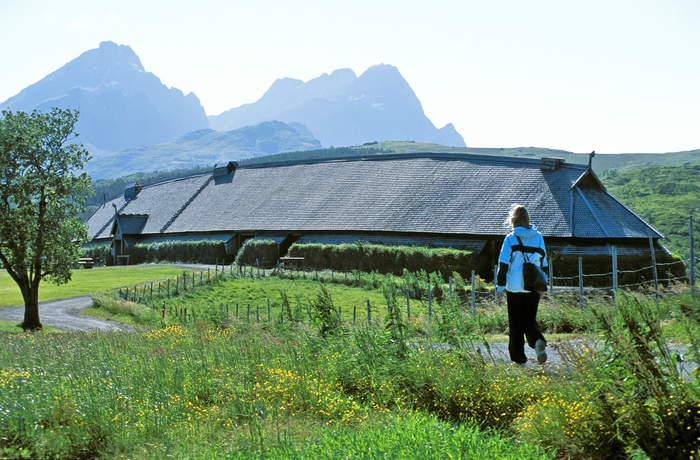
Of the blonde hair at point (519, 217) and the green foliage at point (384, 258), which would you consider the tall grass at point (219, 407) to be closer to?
the blonde hair at point (519, 217)

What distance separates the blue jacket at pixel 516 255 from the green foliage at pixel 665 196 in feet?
201

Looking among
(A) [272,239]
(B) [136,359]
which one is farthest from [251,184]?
(B) [136,359]

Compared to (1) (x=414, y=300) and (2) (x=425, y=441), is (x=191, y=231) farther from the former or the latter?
(2) (x=425, y=441)

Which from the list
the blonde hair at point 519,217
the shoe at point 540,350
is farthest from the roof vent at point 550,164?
the shoe at point 540,350

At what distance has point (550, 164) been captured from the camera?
45.6 meters

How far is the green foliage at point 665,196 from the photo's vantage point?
262ft

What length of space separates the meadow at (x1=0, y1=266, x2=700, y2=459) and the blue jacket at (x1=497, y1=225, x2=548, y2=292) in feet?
3.26

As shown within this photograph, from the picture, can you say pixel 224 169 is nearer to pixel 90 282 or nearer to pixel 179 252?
pixel 179 252

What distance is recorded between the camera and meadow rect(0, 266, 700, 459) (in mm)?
6414

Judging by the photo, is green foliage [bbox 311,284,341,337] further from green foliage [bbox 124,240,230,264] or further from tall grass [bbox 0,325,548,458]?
green foliage [bbox 124,240,230,264]

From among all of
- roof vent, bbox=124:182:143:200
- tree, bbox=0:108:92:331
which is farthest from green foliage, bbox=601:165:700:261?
roof vent, bbox=124:182:143:200

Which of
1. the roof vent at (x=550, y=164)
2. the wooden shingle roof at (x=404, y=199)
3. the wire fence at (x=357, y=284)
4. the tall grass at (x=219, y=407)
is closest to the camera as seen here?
the tall grass at (x=219, y=407)

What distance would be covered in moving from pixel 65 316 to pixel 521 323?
2471 cm

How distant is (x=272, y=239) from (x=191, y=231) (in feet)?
37.8
